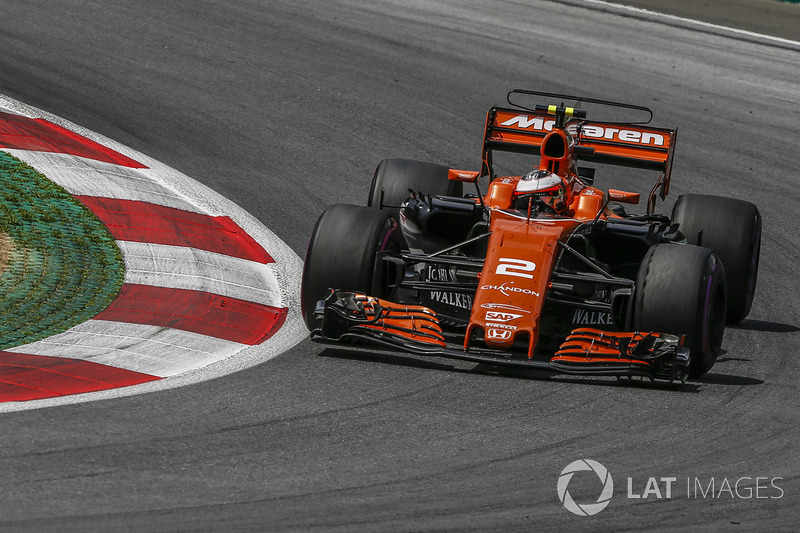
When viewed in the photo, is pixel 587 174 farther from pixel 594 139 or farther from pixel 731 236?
pixel 731 236

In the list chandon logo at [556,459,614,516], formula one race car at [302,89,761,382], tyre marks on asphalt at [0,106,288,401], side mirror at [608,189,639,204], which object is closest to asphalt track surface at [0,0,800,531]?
chandon logo at [556,459,614,516]

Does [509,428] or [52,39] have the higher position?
[52,39]

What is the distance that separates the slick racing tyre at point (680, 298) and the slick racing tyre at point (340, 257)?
1.71 meters

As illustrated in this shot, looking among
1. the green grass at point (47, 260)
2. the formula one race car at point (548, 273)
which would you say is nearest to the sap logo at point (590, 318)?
the formula one race car at point (548, 273)

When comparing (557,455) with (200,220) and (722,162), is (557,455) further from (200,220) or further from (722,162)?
(722,162)

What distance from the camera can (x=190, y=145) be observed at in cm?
1212

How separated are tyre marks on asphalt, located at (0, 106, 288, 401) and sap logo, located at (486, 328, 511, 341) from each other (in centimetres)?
153

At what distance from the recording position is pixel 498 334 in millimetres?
7012

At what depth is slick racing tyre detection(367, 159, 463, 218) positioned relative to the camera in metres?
9.46

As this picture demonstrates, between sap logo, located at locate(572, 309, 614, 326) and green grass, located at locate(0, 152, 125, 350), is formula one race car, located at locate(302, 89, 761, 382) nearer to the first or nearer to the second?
sap logo, located at locate(572, 309, 614, 326)

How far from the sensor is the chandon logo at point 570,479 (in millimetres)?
4820

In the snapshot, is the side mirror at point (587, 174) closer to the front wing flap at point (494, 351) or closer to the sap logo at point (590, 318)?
the sap logo at point (590, 318)

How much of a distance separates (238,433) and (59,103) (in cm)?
780

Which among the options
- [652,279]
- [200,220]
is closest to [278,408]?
[652,279]
